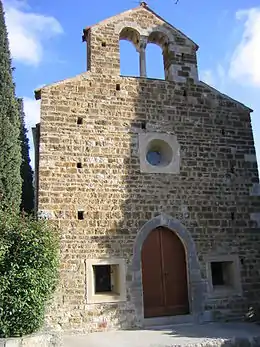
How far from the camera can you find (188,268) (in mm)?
8617

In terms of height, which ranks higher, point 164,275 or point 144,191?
point 144,191

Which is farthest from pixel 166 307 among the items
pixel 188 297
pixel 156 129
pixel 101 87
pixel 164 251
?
pixel 101 87

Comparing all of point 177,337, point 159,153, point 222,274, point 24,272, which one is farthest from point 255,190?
point 24,272

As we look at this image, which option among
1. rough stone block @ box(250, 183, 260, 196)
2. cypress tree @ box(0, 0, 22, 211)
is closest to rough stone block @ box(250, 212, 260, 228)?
rough stone block @ box(250, 183, 260, 196)

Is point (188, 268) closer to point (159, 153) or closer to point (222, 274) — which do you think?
point (222, 274)

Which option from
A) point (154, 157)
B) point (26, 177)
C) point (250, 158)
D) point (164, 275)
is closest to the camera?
point (164, 275)

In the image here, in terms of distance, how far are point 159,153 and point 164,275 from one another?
118 inches

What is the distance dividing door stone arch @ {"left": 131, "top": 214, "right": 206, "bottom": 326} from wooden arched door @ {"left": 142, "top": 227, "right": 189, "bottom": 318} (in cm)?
16

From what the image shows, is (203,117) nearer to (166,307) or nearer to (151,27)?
(151,27)

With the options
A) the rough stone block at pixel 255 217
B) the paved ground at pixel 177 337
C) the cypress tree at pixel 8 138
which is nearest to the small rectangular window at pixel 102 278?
the paved ground at pixel 177 337

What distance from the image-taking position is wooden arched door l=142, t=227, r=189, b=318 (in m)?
8.38

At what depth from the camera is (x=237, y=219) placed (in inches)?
364

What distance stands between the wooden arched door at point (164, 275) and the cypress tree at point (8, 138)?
10.5ft

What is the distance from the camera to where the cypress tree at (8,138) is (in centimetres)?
815
